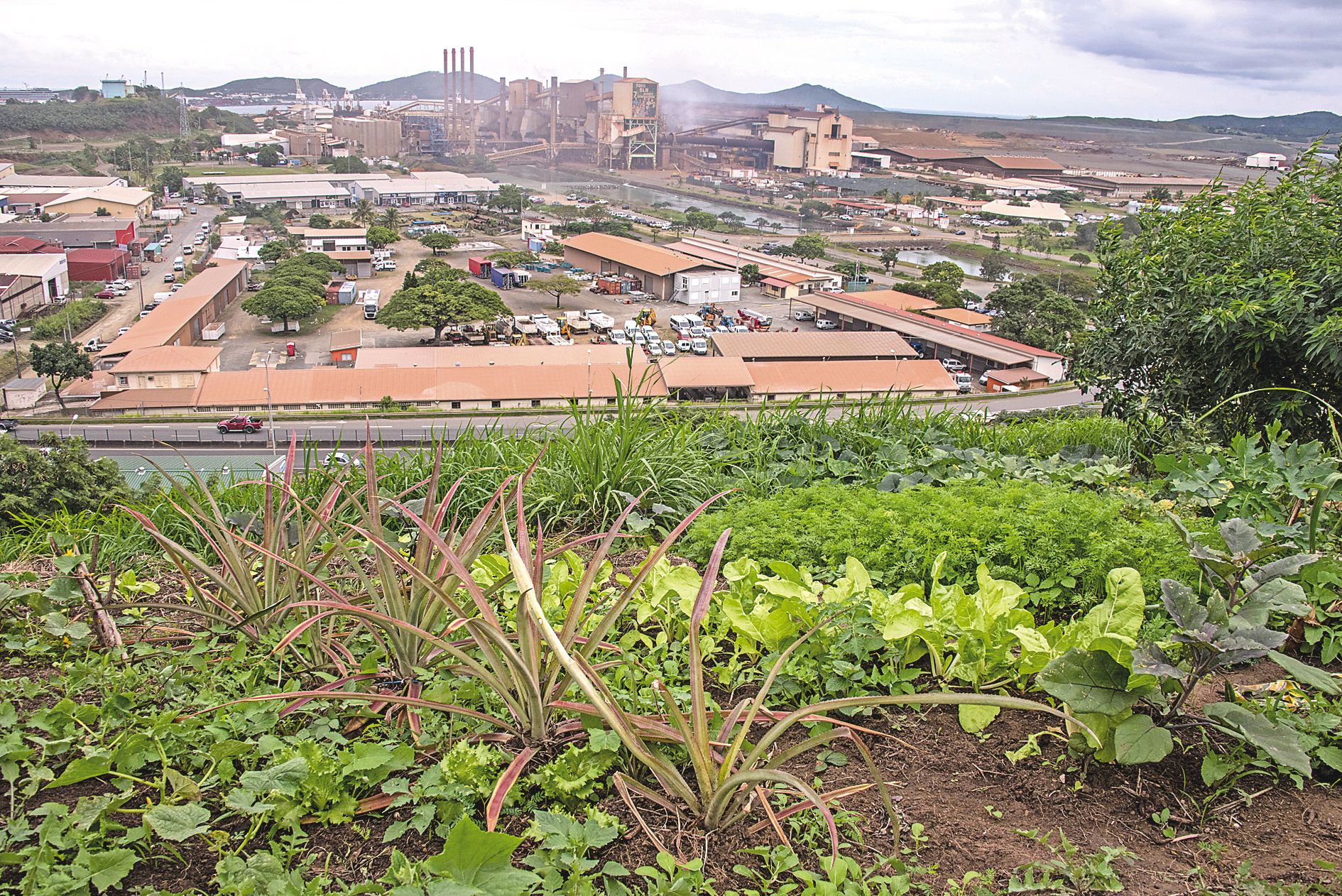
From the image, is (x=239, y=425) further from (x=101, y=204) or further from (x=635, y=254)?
(x=101, y=204)

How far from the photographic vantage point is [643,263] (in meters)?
26.2

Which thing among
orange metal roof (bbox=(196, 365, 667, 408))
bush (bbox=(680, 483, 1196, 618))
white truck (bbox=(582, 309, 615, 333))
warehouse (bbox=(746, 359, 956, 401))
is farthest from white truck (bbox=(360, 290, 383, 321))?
bush (bbox=(680, 483, 1196, 618))

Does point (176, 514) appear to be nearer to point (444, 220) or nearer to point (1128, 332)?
point (1128, 332)

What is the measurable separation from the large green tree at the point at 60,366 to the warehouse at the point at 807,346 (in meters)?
9.90

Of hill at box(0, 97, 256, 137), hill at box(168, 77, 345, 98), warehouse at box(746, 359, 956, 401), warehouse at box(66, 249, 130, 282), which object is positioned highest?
hill at box(168, 77, 345, 98)

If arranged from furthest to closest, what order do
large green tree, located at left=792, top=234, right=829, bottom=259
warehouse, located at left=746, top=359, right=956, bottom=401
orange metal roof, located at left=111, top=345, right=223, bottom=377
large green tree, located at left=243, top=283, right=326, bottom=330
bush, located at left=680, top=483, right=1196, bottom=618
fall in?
large green tree, located at left=792, top=234, right=829, bottom=259, large green tree, located at left=243, top=283, right=326, bottom=330, orange metal roof, located at left=111, top=345, right=223, bottom=377, warehouse, located at left=746, top=359, right=956, bottom=401, bush, located at left=680, top=483, right=1196, bottom=618

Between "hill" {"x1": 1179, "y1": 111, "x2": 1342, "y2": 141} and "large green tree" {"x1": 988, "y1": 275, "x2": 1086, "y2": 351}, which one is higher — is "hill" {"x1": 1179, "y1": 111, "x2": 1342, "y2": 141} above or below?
above

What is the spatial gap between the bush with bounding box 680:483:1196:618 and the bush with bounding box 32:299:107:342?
19.9 m

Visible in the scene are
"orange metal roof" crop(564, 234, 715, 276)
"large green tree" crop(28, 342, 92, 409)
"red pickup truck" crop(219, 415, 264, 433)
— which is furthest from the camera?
"orange metal roof" crop(564, 234, 715, 276)

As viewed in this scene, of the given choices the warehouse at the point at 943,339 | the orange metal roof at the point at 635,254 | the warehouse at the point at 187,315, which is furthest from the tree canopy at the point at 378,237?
the warehouse at the point at 943,339

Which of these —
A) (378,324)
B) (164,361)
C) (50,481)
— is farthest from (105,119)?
(50,481)

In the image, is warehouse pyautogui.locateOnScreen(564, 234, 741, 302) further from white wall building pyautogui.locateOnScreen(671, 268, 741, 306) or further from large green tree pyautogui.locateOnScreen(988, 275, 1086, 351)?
large green tree pyautogui.locateOnScreen(988, 275, 1086, 351)

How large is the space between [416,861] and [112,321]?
23.0m

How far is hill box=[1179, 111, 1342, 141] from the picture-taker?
1759 inches
